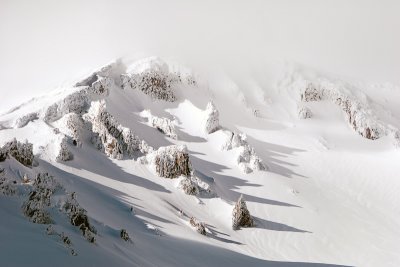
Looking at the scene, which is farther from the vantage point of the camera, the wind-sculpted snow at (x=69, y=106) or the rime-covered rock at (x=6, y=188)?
the wind-sculpted snow at (x=69, y=106)

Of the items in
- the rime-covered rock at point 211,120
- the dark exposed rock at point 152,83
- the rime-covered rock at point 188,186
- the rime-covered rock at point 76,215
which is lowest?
the rime-covered rock at point 188,186

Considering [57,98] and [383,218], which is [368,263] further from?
[57,98]

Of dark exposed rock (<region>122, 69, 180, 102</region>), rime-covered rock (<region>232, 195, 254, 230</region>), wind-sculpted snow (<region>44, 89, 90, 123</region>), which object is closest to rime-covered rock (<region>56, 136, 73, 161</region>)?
wind-sculpted snow (<region>44, 89, 90, 123</region>)

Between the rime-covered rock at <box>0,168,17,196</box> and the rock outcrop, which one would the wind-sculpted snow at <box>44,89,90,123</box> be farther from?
the rime-covered rock at <box>0,168,17,196</box>

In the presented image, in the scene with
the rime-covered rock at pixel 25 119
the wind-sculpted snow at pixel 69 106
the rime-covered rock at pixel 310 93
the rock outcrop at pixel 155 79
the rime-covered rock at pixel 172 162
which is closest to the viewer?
the rime-covered rock at pixel 25 119

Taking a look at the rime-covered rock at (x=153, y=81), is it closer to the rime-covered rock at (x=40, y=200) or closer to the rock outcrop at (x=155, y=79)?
the rock outcrop at (x=155, y=79)

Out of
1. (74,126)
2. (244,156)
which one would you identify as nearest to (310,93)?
(244,156)

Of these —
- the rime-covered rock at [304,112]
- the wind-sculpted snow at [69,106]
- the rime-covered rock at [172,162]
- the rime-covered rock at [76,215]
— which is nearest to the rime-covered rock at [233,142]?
the rime-covered rock at [172,162]
